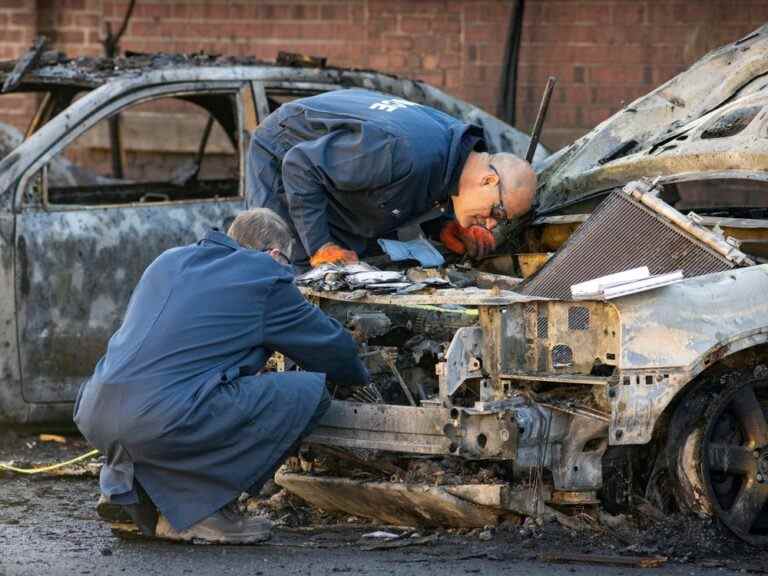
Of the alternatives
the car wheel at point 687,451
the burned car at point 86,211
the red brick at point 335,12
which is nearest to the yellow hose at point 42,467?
the burned car at point 86,211

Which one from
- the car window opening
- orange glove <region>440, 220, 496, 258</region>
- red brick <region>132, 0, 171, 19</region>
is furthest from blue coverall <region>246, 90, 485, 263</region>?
red brick <region>132, 0, 171, 19</region>

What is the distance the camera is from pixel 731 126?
7344 mm

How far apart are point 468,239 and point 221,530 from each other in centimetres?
195

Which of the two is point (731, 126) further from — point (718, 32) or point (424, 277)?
point (718, 32)

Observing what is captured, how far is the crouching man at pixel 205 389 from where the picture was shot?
6.13 metres

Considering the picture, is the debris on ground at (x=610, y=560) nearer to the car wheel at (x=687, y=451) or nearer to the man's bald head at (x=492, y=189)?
the car wheel at (x=687, y=451)

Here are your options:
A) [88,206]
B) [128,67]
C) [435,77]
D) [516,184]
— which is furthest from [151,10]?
[516,184]

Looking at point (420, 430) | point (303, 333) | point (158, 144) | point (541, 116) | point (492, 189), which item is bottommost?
point (420, 430)

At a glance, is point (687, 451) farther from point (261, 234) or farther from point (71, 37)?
point (71, 37)

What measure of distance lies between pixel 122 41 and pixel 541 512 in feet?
27.2

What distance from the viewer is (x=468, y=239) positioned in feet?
25.0

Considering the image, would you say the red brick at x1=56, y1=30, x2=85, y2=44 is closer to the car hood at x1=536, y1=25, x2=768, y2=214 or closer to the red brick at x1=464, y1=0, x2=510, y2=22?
the red brick at x1=464, y1=0, x2=510, y2=22

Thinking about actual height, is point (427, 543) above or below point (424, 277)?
below

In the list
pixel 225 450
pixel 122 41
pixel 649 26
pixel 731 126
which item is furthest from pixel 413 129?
pixel 122 41
